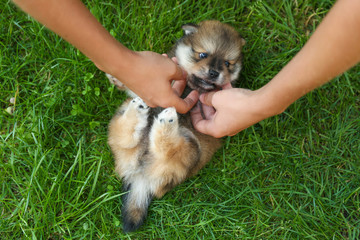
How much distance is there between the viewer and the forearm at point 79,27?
4.46 feet

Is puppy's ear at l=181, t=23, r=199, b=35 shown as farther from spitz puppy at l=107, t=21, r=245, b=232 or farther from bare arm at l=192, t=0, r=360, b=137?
bare arm at l=192, t=0, r=360, b=137

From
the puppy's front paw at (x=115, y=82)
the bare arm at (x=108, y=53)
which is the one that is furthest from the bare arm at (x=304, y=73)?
the puppy's front paw at (x=115, y=82)

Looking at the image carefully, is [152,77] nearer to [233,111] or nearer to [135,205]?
[233,111]

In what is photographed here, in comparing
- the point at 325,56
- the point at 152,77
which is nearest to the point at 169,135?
the point at 152,77

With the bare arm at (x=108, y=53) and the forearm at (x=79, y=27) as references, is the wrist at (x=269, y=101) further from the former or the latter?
the forearm at (x=79, y=27)

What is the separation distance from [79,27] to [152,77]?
49 cm

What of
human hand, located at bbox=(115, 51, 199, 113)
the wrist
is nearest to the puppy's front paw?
human hand, located at bbox=(115, 51, 199, 113)

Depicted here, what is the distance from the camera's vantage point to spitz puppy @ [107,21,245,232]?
2.15m

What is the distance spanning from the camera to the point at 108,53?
1621 mm

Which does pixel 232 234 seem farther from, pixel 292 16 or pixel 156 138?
pixel 292 16

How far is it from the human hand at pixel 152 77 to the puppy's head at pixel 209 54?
0.39m

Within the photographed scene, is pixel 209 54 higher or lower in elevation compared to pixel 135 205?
higher

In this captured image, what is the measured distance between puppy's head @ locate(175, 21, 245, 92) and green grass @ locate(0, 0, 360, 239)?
268 mm

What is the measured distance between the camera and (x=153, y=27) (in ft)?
8.55
